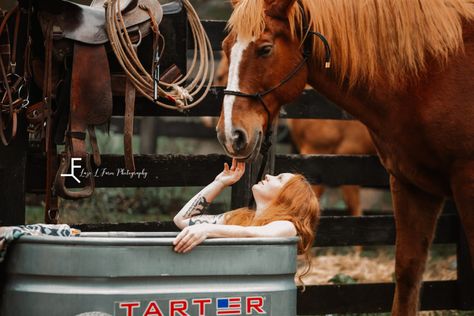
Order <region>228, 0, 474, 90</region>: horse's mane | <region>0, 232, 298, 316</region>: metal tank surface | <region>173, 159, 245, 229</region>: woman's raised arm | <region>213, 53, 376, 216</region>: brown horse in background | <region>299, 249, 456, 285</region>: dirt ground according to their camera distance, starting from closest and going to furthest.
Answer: <region>0, 232, 298, 316</region>: metal tank surface < <region>173, 159, 245, 229</region>: woman's raised arm < <region>228, 0, 474, 90</region>: horse's mane < <region>299, 249, 456, 285</region>: dirt ground < <region>213, 53, 376, 216</region>: brown horse in background

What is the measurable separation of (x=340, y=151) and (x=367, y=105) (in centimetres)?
372

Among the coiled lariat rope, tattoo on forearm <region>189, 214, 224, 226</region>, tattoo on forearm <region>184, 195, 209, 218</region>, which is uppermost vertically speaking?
the coiled lariat rope

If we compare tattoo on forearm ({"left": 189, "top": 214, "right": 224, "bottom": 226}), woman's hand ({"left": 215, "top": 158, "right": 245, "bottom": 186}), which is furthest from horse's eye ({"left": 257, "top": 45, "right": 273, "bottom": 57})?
tattoo on forearm ({"left": 189, "top": 214, "right": 224, "bottom": 226})

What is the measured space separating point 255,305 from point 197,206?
2.36 ft

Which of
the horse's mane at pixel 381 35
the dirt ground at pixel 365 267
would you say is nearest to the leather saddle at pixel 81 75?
the horse's mane at pixel 381 35

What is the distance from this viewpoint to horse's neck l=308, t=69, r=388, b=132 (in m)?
3.51

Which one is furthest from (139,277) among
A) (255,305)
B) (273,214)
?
(273,214)

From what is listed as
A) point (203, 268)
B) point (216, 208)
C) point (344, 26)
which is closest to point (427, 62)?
point (344, 26)

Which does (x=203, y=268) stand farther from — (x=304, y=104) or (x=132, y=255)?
(x=304, y=104)

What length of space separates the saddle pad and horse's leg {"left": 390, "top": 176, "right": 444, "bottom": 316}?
1446 mm

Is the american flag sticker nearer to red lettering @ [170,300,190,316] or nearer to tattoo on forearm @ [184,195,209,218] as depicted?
red lettering @ [170,300,190,316]

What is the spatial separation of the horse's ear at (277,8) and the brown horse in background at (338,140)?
3.85m

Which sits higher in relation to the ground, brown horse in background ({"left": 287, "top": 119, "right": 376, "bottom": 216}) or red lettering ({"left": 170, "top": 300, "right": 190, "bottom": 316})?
brown horse in background ({"left": 287, "top": 119, "right": 376, "bottom": 216})

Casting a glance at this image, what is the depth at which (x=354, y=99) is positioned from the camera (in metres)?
3.54
